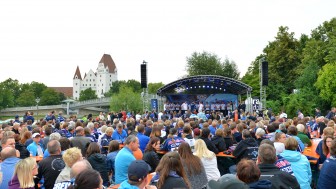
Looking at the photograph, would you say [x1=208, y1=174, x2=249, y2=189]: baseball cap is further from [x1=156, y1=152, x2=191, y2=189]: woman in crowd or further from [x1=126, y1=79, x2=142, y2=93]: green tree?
[x1=126, y1=79, x2=142, y2=93]: green tree

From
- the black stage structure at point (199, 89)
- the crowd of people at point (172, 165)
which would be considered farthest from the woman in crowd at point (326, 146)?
the black stage structure at point (199, 89)

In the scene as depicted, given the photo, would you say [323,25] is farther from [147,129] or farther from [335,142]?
[335,142]

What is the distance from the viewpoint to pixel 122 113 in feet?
77.2

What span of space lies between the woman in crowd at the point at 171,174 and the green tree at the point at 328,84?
86.0 feet

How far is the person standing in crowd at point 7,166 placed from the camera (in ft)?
14.6

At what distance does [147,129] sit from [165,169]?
20.1ft

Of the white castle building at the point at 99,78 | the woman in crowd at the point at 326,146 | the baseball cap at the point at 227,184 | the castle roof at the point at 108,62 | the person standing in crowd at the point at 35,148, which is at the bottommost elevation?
the person standing in crowd at the point at 35,148

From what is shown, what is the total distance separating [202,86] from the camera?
30.4 meters

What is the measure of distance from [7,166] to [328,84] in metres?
27.0

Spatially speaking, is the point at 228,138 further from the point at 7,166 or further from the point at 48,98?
the point at 48,98

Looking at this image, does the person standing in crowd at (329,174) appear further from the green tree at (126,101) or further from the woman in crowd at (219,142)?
the green tree at (126,101)

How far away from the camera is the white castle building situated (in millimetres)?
149875

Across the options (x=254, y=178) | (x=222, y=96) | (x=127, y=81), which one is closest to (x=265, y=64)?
(x=222, y=96)

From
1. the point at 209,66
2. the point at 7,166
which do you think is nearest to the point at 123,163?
the point at 7,166
